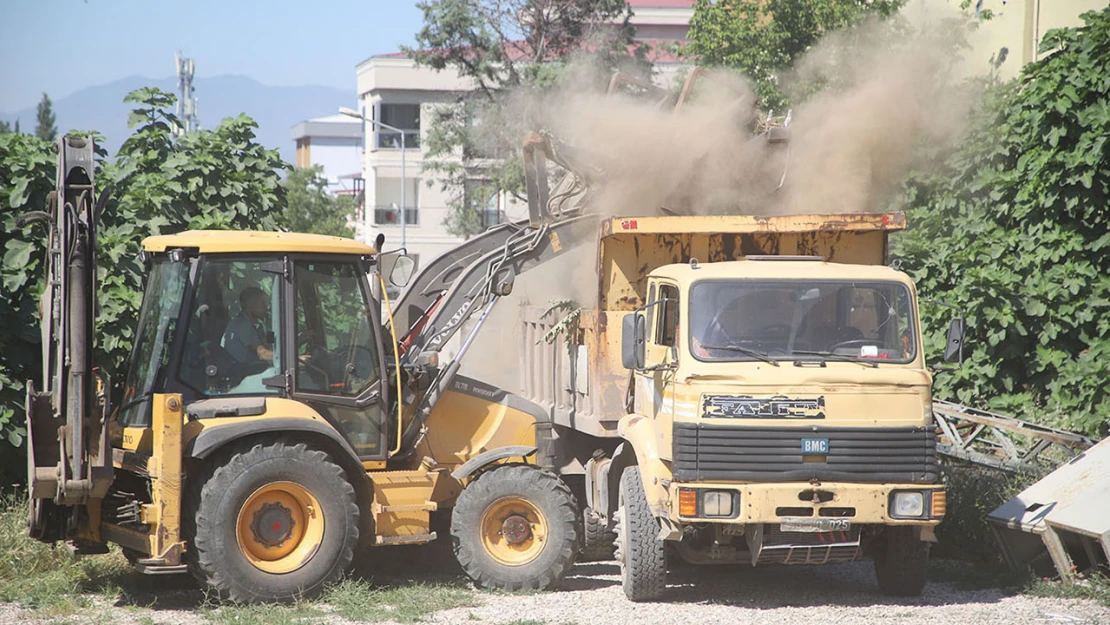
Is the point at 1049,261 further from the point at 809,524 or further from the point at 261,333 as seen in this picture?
the point at 261,333

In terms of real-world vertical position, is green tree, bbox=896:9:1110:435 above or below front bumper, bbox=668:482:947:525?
above

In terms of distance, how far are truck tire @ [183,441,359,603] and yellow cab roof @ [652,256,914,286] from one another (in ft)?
9.80

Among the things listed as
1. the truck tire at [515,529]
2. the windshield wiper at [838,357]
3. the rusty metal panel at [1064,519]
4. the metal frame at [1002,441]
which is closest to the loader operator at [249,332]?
the truck tire at [515,529]

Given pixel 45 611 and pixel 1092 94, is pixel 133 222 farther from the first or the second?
pixel 1092 94

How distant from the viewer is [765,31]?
2803 centimetres

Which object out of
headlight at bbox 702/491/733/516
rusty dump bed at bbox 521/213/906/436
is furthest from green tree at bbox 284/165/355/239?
headlight at bbox 702/491/733/516

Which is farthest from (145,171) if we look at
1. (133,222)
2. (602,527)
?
(602,527)

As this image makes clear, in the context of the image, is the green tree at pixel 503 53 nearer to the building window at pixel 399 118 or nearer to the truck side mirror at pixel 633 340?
the building window at pixel 399 118

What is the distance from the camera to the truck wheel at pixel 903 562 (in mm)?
9125

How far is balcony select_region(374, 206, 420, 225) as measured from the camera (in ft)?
195

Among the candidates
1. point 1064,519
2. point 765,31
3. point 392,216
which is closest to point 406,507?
point 1064,519

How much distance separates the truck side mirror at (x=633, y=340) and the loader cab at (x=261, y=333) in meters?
1.90

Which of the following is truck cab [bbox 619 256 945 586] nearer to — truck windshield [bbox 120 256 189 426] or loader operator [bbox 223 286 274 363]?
loader operator [bbox 223 286 274 363]

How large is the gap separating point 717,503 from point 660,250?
2.43 meters
